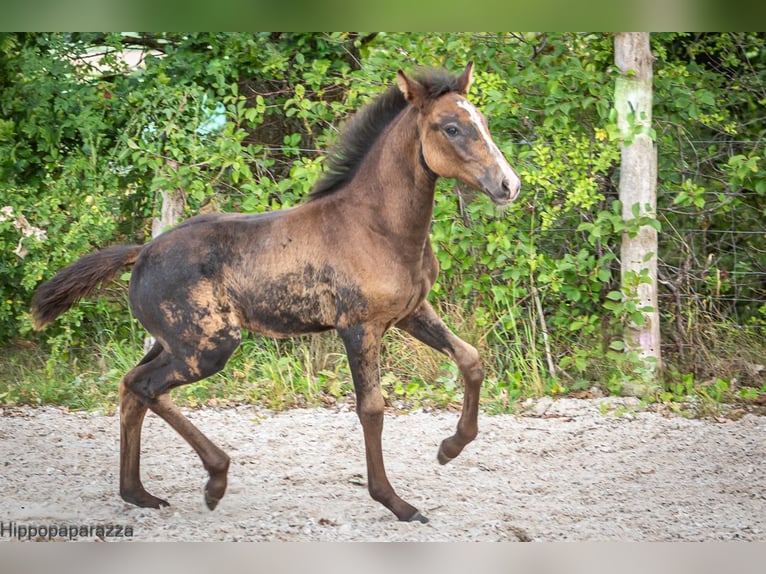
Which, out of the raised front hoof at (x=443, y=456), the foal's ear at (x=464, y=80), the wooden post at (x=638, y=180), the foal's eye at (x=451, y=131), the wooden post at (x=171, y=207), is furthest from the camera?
the wooden post at (x=171, y=207)

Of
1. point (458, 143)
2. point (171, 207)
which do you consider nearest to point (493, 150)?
point (458, 143)

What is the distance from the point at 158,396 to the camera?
4297mm

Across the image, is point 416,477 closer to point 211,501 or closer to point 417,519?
point 417,519

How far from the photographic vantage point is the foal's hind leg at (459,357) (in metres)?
4.46

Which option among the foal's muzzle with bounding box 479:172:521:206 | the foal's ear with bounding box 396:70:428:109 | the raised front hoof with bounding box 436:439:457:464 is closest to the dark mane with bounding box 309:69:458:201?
the foal's ear with bounding box 396:70:428:109

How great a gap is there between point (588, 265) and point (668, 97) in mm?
1388

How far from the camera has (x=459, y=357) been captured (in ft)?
14.6

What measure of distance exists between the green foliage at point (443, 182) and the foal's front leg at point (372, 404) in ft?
6.70

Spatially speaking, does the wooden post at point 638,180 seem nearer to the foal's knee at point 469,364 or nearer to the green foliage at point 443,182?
the green foliage at point 443,182

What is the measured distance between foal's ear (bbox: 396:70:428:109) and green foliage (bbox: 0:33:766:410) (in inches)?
90.2

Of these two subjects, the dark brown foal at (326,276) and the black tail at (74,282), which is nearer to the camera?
the dark brown foal at (326,276)

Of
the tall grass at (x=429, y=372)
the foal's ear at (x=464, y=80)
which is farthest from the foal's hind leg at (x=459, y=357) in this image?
the tall grass at (x=429, y=372)
